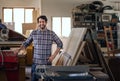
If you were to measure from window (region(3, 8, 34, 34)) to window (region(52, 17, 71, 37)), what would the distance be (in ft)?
6.30

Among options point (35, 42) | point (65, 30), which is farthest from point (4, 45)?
point (65, 30)

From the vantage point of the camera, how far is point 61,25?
11.7 m

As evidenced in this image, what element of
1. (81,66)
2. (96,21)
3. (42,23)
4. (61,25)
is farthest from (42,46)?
(96,21)

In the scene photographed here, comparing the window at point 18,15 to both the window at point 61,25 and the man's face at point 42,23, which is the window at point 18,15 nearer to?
the window at point 61,25

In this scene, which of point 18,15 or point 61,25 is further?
point 18,15

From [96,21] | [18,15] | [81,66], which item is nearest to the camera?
[81,66]

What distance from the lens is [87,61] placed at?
4660 mm

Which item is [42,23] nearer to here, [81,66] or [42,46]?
[42,46]

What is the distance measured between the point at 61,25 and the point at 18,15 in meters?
2.55

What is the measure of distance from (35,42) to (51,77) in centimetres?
139

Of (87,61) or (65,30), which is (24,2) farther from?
(87,61)

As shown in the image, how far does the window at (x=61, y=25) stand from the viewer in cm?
1147

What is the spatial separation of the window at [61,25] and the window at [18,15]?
6.30 feet

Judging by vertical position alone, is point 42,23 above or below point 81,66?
above
